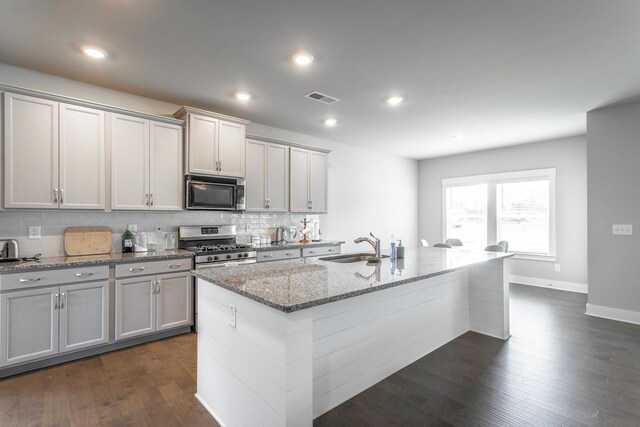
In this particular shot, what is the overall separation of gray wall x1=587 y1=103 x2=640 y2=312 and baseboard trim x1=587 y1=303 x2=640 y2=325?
0.16 ft

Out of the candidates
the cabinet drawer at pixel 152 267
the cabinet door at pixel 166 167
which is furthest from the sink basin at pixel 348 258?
the cabinet door at pixel 166 167

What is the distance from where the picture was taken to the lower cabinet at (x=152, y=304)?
306cm

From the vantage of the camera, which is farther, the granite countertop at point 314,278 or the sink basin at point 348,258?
the sink basin at point 348,258

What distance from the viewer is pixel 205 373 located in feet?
7.25

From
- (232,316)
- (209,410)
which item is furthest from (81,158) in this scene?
(209,410)

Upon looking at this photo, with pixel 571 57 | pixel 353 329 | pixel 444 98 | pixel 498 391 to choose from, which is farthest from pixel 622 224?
pixel 353 329

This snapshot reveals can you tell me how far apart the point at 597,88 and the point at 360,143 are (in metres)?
3.33

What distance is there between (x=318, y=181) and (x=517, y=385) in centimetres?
359

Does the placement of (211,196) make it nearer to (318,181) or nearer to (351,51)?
(318,181)

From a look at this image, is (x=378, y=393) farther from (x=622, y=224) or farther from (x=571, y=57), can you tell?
(x=622, y=224)

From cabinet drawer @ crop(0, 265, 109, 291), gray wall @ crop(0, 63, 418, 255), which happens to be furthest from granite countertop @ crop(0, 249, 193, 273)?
gray wall @ crop(0, 63, 418, 255)

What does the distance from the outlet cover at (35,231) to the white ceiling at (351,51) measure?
58.1 inches

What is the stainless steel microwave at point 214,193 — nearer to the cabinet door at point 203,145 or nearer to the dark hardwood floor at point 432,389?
the cabinet door at point 203,145

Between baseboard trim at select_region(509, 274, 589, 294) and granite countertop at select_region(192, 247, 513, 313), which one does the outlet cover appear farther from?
baseboard trim at select_region(509, 274, 589, 294)
